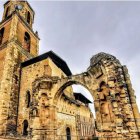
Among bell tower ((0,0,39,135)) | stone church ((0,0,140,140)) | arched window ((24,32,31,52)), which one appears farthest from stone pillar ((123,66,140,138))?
arched window ((24,32,31,52))

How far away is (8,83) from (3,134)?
4.16 metres

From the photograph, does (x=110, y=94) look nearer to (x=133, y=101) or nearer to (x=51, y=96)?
(x=133, y=101)

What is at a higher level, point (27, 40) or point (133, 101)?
point (27, 40)

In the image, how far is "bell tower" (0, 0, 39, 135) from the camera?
12.3m

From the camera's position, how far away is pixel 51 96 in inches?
424

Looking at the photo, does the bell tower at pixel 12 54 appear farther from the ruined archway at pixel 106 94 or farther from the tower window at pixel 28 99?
the ruined archway at pixel 106 94

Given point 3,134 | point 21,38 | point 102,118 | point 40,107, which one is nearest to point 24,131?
point 3,134

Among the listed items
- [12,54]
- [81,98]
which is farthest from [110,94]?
[81,98]

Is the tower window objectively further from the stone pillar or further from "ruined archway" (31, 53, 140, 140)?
the stone pillar

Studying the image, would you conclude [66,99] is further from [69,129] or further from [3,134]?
[3,134]

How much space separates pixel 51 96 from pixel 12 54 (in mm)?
6690

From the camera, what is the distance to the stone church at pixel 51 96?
25.9ft

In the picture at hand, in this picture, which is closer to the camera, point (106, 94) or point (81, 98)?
point (106, 94)

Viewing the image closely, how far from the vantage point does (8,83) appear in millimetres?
13312
